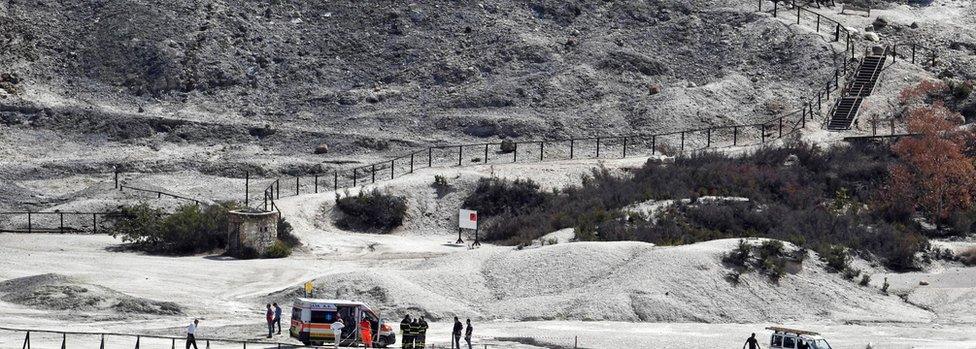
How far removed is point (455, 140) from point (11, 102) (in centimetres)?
1936

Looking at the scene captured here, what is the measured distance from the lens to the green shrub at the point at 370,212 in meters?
71.1

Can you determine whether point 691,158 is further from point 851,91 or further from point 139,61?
point 139,61

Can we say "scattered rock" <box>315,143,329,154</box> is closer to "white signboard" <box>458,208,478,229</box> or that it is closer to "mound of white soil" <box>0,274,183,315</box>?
"white signboard" <box>458,208,478,229</box>

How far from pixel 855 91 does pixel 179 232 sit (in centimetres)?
3320

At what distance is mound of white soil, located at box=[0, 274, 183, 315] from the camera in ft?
177

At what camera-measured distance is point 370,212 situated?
71.2 meters

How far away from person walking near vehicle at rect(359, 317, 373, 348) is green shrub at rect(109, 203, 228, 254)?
59.7 feet

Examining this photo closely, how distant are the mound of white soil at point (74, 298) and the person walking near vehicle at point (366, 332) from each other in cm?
769

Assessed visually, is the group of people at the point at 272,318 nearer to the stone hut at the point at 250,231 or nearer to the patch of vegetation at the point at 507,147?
the stone hut at the point at 250,231

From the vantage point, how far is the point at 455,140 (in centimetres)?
8106

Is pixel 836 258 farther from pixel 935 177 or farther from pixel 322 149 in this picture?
pixel 322 149

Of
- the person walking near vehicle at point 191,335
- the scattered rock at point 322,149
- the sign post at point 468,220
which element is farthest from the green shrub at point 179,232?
the person walking near vehicle at point 191,335

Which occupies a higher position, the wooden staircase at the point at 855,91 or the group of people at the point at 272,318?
the wooden staircase at the point at 855,91

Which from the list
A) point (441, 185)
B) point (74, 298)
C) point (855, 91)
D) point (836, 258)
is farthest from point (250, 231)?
point (855, 91)
